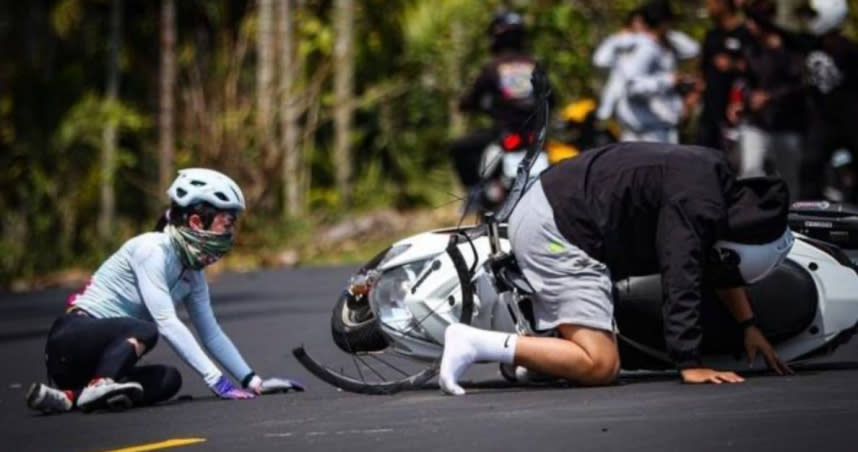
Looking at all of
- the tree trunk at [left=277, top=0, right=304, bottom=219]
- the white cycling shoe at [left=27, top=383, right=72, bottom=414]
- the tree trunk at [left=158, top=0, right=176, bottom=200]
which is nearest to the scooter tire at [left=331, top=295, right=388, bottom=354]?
the white cycling shoe at [left=27, top=383, right=72, bottom=414]

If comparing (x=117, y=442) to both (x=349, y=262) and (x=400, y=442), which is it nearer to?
(x=400, y=442)

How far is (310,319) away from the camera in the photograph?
1599 centimetres

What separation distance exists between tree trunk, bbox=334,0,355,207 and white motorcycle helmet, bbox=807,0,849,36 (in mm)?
7044

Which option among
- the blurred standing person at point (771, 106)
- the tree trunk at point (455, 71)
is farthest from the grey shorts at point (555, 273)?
the tree trunk at point (455, 71)

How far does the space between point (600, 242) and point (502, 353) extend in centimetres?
65

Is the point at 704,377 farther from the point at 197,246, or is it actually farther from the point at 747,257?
the point at 197,246

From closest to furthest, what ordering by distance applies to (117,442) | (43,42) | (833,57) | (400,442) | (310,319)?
(400,442) < (117,442) < (310,319) < (833,57) < (43,42)

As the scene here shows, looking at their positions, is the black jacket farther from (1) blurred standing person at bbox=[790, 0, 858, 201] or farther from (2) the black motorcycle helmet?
(2) the black motorcycle helmet

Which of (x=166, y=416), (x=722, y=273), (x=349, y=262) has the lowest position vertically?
(x=349, y=262)

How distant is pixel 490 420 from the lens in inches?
380

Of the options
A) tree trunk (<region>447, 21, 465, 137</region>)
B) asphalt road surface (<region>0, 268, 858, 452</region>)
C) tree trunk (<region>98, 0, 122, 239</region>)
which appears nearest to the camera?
asphalt road surface (<region>0, 268, 858, 452</region>)

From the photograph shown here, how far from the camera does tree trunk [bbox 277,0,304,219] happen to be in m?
25.7

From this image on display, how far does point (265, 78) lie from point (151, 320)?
1440 cm

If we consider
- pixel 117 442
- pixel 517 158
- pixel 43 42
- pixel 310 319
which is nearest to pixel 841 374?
pixel 117 442
